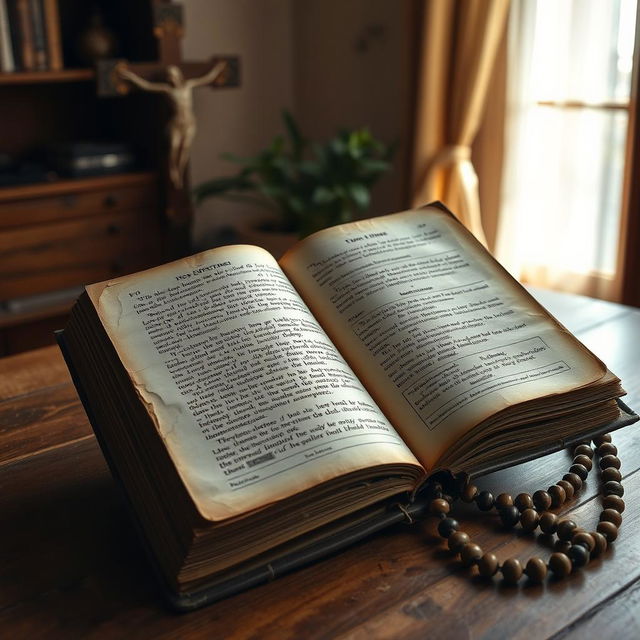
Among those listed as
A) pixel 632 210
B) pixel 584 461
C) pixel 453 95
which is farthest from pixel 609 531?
pixel 453 95

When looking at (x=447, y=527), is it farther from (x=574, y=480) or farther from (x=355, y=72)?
(x=355, y=72)

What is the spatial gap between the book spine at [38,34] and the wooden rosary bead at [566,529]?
7.59ft

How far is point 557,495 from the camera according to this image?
0.83 metres

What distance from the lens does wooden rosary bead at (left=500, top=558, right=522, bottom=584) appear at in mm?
715

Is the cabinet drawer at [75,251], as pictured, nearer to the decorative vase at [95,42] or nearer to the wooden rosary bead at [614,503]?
the decorative vase at [95,42]

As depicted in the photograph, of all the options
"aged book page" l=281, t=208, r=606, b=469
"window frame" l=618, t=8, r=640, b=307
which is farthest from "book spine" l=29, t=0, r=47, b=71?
"aged book page" l=281, t=208, r=606, b=469

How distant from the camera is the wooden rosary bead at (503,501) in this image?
2.64ft

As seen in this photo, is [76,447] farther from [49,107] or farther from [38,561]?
[49,107]

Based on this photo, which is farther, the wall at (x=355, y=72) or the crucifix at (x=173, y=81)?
the wall at (x=355, y=72)

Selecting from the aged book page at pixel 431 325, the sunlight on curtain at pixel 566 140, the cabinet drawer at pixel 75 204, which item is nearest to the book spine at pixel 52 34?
the cabinet drawer at pixel 75 204

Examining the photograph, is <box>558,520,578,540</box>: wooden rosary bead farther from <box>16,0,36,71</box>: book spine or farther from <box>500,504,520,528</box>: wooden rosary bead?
<box>16,0,36,71</box>: book spine

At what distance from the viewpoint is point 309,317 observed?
35.2 inches

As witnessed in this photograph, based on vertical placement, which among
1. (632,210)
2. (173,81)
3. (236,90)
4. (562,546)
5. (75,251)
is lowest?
(75,251)

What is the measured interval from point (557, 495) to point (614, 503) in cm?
5
